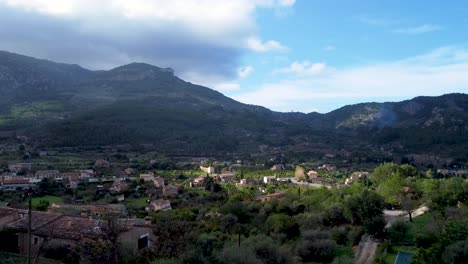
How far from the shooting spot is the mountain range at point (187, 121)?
287 ft

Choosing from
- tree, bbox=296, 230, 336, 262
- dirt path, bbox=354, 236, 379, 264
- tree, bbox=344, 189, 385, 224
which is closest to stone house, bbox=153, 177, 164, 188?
tree, bbox=344, 189, 385, 224

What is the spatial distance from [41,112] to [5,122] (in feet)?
50.7

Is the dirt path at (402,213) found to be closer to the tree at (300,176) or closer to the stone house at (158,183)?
the stone house at (158,183)

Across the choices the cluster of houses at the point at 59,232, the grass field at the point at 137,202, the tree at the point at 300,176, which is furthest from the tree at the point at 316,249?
the tree at the point at 300,176

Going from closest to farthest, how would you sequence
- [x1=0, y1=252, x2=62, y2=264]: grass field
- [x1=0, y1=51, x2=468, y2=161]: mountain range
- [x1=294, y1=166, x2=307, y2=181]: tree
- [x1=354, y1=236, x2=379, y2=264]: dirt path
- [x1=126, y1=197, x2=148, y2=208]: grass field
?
1. [x1=0, y1=252, x2=62, y2=264]: grass field
2. [x1=354, y1=236, x2=379, y2=264]: dirt path
3. [x1=126, y1=197, x2=148, y2=208]: grass field
4. [x1=294, y1=166, x2=307, y2=181]: tree
5. [x1=0, y1=51, x2=468, y2=161]: mountain range

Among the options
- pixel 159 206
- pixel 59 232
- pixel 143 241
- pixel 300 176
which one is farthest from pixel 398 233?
pixel 300 176

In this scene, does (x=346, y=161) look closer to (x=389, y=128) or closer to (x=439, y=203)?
(x=389, y=128)

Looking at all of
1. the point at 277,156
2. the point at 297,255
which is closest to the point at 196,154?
the point at 277,156

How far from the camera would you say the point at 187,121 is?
366 feet

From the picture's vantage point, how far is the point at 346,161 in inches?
3162

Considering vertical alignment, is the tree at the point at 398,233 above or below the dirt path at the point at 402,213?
above

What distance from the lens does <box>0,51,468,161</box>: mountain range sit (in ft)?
287

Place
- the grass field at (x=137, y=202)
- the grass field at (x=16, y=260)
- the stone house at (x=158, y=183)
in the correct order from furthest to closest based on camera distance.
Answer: the stone house at (x=158, y=183) < the grass field at (x=137, y=202) < the grass field at (x=16, y=260)

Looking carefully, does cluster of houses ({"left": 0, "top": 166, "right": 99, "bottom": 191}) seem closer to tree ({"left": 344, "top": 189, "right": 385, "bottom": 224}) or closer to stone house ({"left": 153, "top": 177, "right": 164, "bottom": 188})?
stone house ({"left": 153, "top": 177, "right": 164, "bottom": 188})
